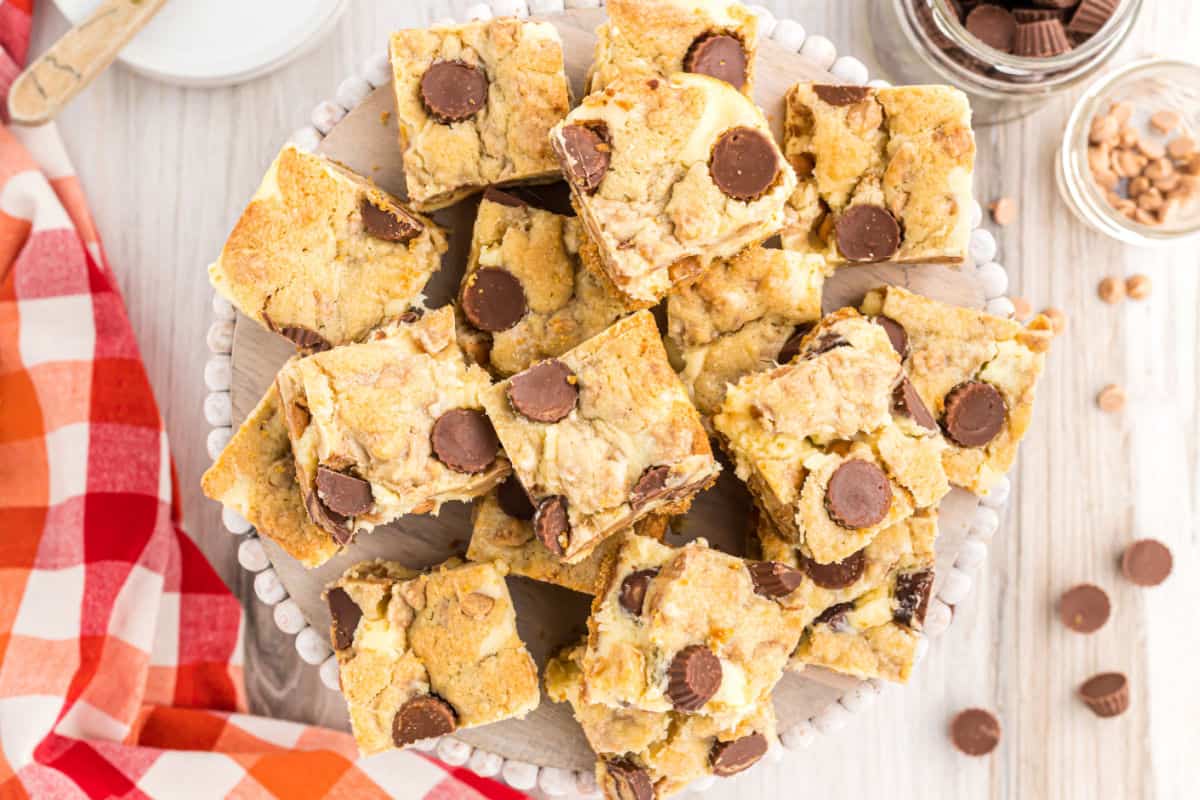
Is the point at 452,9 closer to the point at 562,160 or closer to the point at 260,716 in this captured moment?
the point at 562,160

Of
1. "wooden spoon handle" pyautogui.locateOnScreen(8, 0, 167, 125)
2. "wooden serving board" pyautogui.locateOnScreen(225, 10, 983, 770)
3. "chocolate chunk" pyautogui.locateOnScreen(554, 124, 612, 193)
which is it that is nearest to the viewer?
"chocolate chunk" pyautogui.locateOnScreen(554, 124, 612, 193)

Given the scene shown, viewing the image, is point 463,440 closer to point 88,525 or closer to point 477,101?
point 477,101

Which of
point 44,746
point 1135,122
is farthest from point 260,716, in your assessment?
point 1135,122

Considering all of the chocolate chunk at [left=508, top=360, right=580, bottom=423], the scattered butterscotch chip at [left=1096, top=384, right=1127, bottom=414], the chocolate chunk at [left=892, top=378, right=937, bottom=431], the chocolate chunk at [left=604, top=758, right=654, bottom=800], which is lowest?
the chocolate chunk at [left=604, top=758, right=654, bottom=800]

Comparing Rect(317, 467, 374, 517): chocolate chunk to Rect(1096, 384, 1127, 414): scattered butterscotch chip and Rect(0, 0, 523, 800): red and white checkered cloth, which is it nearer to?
Rect(0, 0, 523, 800): red and white checkered cloth

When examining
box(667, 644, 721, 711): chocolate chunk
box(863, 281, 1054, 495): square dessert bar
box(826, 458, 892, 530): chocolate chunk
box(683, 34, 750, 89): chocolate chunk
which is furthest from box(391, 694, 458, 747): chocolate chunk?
box(683, 34, 750, 89): chocolate chunk

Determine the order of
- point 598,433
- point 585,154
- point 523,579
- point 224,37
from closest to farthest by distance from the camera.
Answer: point 585,154 → point 598,433 → point 523,579 → point 224,37

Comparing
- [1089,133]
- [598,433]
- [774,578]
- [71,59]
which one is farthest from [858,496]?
[71,59]
